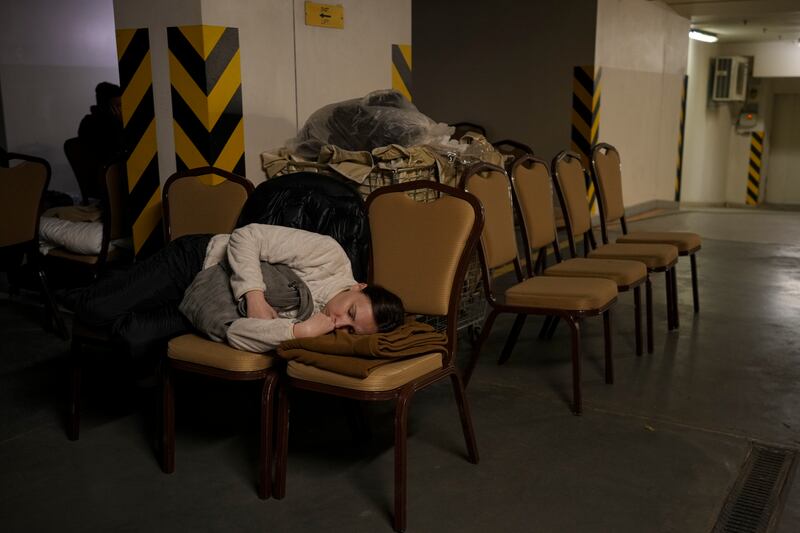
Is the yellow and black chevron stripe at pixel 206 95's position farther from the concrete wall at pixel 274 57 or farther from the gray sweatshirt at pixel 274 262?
the gray sweatshirt at pixel 274 262

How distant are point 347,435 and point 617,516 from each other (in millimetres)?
991

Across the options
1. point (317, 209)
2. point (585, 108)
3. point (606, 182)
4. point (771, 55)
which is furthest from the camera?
point (771, 55)

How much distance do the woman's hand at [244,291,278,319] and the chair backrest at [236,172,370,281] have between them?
492mm

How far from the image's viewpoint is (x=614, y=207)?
4.54 m

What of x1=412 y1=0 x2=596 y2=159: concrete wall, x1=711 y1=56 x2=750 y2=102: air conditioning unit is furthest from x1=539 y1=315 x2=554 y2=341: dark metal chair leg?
x1=711 y1=56 x2=750 y2=102: air conditioning unit

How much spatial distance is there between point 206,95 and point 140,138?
47 cm

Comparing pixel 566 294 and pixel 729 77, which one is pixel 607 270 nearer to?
pixel 566 294

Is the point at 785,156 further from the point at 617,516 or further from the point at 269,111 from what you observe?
the point at 617,516

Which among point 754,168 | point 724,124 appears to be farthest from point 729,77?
point 754,168

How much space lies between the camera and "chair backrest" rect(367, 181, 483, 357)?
2.58 meters

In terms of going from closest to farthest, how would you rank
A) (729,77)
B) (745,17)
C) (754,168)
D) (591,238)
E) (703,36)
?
1. (591,238)
2. (745,17)
3. (703,36)
4. (729,77)
5. (754,168)

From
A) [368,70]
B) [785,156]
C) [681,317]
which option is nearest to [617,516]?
[681,317]

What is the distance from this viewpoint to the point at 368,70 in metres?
4.50

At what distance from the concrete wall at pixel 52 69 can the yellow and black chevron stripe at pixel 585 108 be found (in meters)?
4.14
